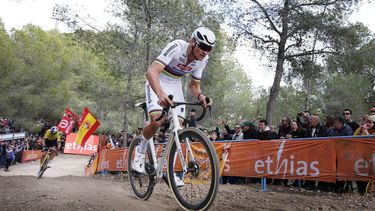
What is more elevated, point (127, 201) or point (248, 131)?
point (248, 131)

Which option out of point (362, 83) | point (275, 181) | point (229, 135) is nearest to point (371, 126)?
point (275, 181)

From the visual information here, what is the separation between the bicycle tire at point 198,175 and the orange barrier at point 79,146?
36.0m

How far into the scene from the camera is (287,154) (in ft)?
30.3

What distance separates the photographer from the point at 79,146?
3944cm

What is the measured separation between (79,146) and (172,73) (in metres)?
36.0

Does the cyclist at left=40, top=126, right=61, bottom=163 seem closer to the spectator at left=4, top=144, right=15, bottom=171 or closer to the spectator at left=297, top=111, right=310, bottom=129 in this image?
the spectator at left=297, top=111, right=310, bottom=129

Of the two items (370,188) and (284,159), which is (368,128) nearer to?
(370,188)

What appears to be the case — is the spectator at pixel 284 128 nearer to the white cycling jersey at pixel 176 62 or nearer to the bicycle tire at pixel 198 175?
the white cycling jersey at pixel 176 62

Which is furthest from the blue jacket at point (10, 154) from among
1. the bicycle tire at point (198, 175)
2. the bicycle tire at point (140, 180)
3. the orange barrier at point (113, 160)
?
the bicycle tire at point (198, 175)

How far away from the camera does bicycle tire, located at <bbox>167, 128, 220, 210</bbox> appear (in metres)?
4.38

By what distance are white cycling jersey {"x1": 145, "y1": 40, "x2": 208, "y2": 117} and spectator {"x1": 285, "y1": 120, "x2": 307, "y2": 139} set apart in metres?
5.80

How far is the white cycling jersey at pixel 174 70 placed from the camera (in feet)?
16.9

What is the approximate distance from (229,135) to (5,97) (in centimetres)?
3124

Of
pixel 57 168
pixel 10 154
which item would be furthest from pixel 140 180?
pixel 57 168
